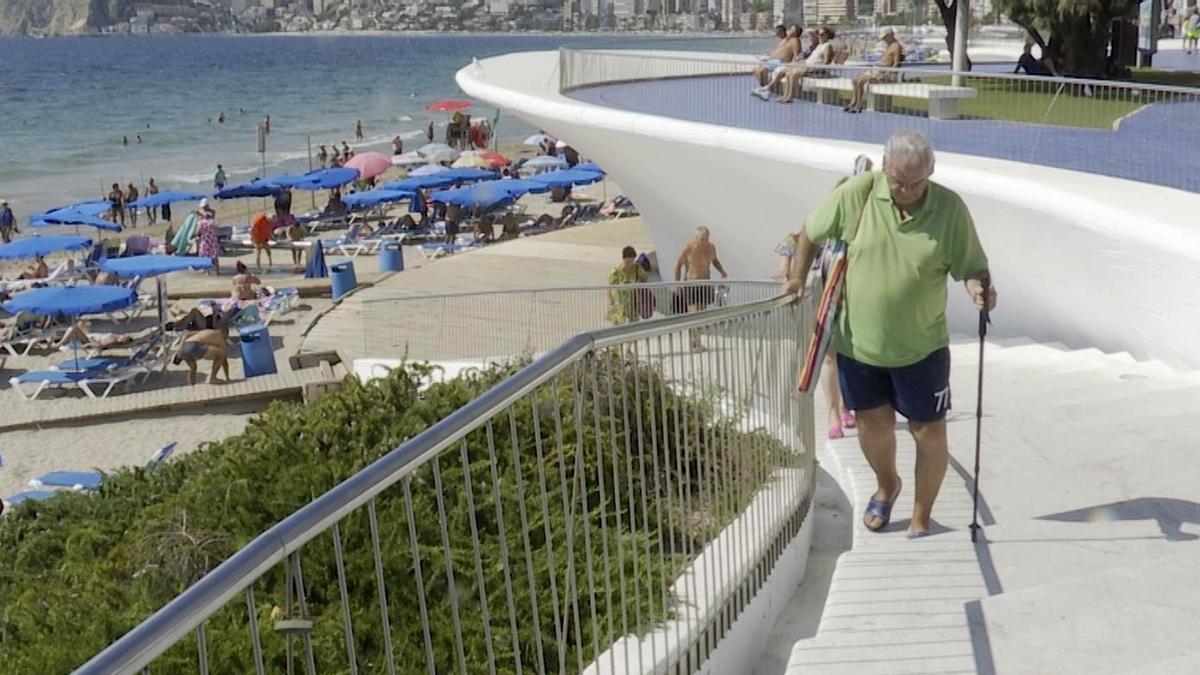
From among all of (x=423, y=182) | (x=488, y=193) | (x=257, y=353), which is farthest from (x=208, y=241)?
(x=257, y=353)

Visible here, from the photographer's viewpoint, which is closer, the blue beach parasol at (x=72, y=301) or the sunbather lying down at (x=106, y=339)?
the blue beach parasol at (x=72, y=301)

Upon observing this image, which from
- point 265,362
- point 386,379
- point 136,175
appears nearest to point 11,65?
point 136,175

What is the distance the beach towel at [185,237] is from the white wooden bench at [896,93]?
19010 mm

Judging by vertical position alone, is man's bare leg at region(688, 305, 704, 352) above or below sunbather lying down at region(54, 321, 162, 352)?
above

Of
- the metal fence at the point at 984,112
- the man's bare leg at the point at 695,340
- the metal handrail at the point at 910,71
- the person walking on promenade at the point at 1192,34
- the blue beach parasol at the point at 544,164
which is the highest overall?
the person walking on promenade at the point at 1192,34

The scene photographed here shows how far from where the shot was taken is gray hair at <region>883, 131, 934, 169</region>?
4.86 metres

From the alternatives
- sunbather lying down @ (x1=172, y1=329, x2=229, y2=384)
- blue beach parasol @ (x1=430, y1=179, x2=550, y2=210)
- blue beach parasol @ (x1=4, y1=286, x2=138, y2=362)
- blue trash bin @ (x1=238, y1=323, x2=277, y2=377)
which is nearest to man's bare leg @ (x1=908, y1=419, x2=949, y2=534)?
blue trash bin @ (x1=238, y1=323, x2=277, y2=377)

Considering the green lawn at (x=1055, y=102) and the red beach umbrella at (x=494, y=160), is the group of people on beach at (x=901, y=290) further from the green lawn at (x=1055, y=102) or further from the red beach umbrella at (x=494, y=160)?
the red beach umbrella at (x=494, y=160)

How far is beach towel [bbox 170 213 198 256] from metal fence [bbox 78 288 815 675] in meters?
25.8

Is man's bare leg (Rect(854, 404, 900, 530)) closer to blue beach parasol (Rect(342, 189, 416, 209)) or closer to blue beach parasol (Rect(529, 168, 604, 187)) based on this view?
blue beach parasol (Rect(529, 168, 604, 187))

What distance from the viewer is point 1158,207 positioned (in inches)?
378

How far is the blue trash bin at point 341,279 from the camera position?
2412 cm

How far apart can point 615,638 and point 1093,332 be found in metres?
6.82

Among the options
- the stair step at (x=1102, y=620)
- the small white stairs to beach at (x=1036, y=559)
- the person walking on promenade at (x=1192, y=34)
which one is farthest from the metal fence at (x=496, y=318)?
the person walking on promenade at (x=1192, y=34)
